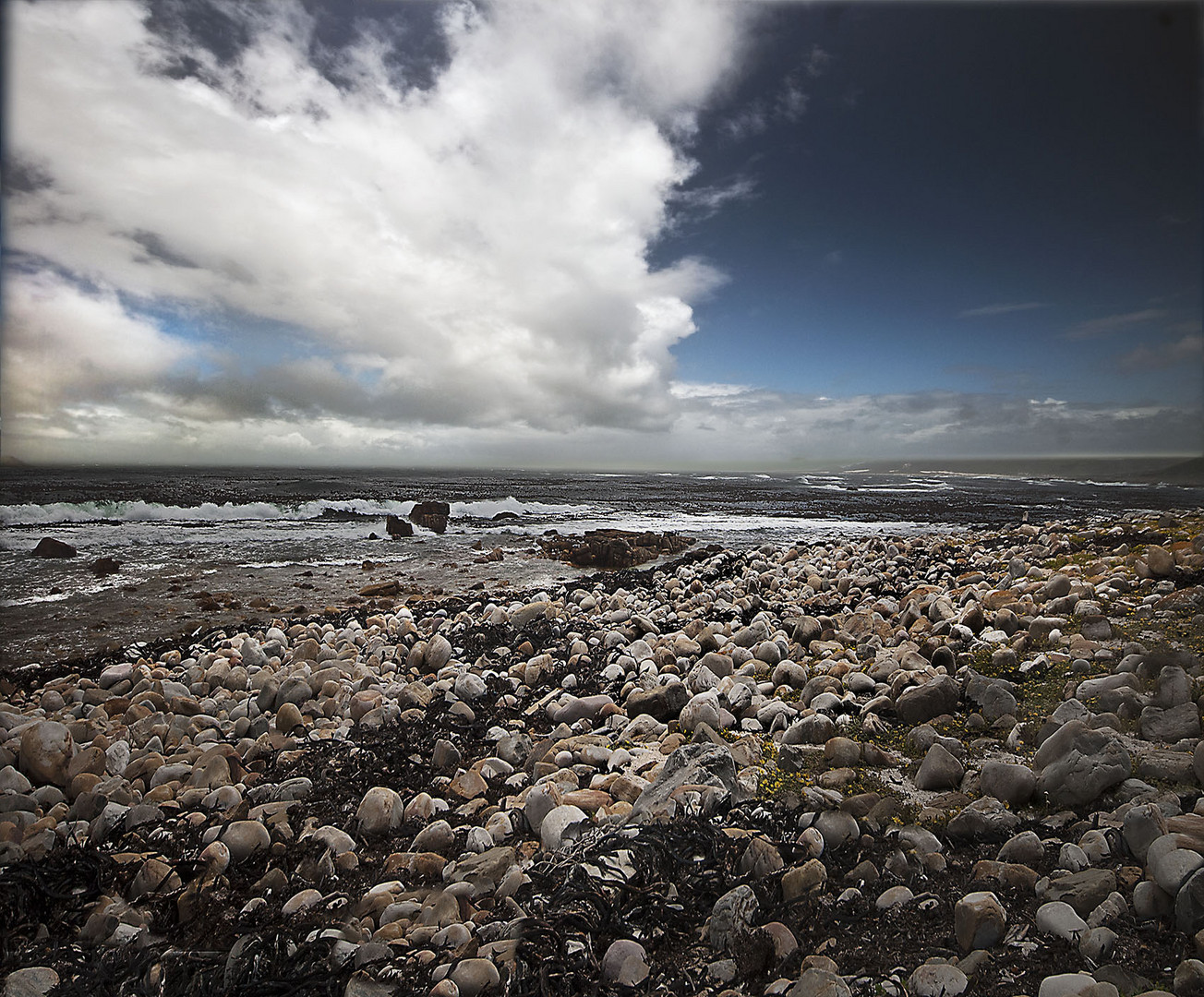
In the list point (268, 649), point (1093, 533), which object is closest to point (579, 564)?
point (268, 649)

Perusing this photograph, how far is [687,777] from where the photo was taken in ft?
9.76

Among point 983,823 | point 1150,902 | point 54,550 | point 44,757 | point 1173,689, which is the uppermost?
point 1173,689

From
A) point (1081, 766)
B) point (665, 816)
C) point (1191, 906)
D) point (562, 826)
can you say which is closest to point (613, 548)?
point (562, 826)

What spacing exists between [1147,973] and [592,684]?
160 inches

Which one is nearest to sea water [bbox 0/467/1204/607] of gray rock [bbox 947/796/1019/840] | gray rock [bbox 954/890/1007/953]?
gray rock [bbox 947/796/1019/840]

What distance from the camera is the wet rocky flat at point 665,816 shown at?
190cm

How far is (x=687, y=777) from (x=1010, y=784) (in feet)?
4.90

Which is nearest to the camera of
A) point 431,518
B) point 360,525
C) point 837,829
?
point 837,829

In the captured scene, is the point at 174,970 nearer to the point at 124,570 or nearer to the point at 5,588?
the point at 5,588

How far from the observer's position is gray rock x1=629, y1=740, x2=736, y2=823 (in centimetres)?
279

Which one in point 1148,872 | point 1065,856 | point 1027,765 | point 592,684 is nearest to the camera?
point 1148,872

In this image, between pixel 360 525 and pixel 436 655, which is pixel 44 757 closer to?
pixel 436 655

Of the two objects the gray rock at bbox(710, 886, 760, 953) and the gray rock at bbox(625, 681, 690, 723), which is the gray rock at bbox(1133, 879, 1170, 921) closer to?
the gray rock at bbox(710, 886, 760, 953)

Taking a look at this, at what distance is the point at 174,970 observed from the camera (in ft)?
7.28
